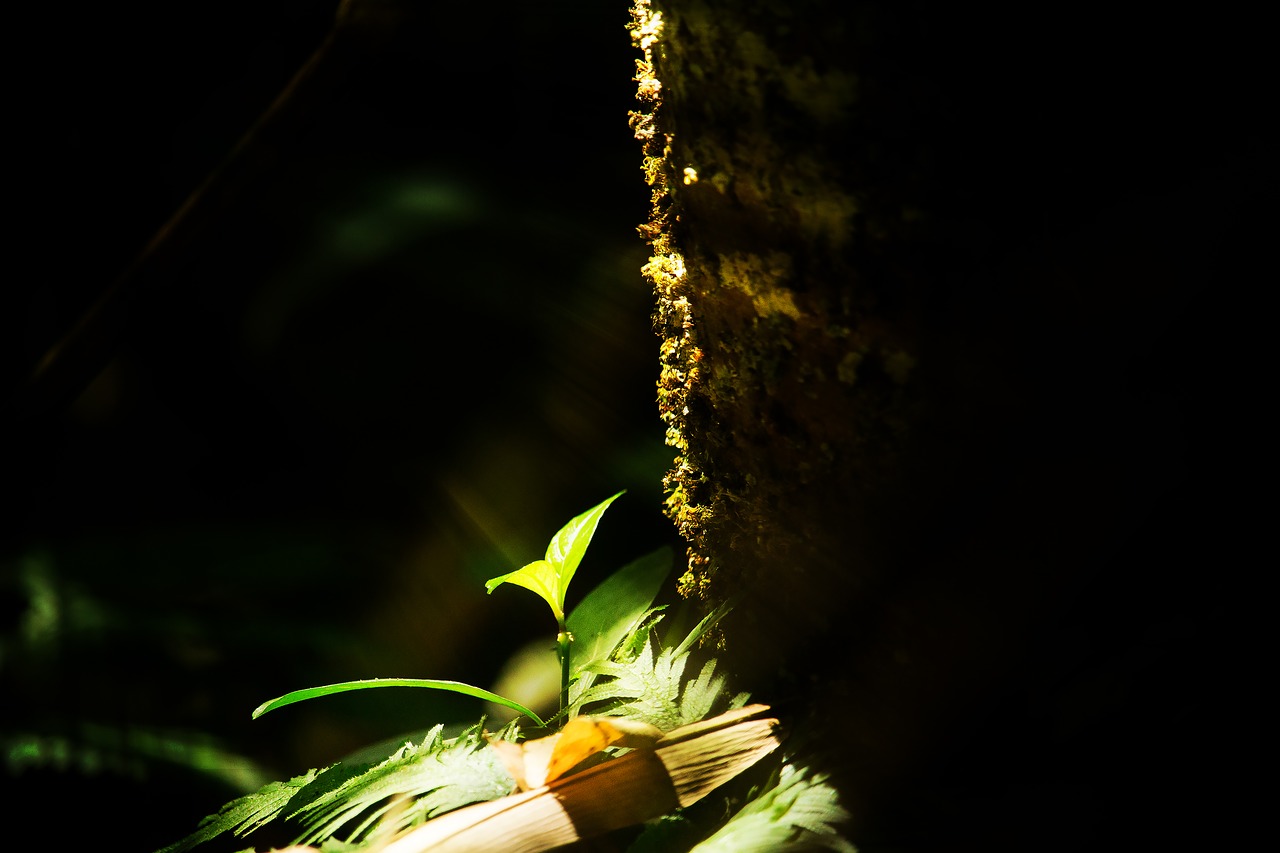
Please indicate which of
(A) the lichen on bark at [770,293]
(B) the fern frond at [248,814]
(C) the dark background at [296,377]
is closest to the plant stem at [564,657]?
(A) the lichen on bark at [770,293]

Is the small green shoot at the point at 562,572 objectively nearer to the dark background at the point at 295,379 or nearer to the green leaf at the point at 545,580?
the green leaf at the point at 545,580

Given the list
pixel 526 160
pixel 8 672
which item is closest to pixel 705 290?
pixel 526 160

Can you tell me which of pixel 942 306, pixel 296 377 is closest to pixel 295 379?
pixel 296 377

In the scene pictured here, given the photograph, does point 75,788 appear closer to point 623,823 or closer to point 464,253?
point 464,253

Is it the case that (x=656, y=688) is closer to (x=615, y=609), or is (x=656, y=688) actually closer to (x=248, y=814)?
(x=615, y=609)

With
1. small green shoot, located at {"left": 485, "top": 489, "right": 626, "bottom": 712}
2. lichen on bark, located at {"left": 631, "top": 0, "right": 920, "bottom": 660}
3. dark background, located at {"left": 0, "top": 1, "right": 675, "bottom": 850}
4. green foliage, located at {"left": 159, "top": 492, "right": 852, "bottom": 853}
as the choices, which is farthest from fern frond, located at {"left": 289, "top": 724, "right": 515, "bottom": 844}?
dark background, located at {"left": 0, "top": 1, "right": 675, "bottom": 850}
